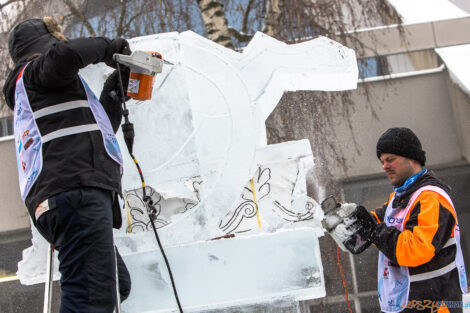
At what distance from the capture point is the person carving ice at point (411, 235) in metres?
2.24

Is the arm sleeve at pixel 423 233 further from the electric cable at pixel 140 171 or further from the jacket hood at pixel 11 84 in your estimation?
the jacket hood at pixel 11 84

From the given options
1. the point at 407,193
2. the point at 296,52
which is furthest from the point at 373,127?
the point at 407,193

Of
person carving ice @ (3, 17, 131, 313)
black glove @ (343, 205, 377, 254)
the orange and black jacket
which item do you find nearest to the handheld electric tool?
person carving ice @ (3, 17, 131, 313)

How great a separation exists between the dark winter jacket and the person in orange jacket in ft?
4.17

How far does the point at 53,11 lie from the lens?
645 cm

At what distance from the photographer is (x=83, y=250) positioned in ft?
6.80

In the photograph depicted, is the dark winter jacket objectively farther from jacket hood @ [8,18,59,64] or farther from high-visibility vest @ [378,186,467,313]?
high-visibility vest @ [378,186,467,313]

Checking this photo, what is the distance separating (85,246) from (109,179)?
30cm

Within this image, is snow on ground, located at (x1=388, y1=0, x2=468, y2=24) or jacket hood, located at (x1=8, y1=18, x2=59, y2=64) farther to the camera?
snow on ground, located at (x1=388, y1=0, x2=468, y2=24)

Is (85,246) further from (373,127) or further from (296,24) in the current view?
(373,127)

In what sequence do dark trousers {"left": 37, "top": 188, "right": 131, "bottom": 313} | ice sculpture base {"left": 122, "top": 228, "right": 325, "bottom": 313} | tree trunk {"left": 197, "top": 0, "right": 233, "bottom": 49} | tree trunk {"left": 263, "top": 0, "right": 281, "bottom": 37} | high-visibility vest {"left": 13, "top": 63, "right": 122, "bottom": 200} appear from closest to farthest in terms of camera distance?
dark trousers {"left": 37, "top": 188, "right": 131, "bottom": 313} < high-visibility vest {"left": 13, "top": 63, "right": 122, "bottom": 200} < ice sculpture base {"left": 122, "top": 228, "right": 325, "bottom": 313} < tree trunk {"left": 197, "top": 0, "right": 233, "bottom": 49} < tree trunk {"left": 263, "top": 0, "right": 281, "bottom": 37}

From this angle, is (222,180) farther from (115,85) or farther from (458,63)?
(458,63)

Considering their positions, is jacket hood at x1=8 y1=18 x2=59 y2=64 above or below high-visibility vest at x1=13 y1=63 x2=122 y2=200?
above

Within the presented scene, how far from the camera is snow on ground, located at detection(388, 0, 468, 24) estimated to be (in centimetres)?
752
